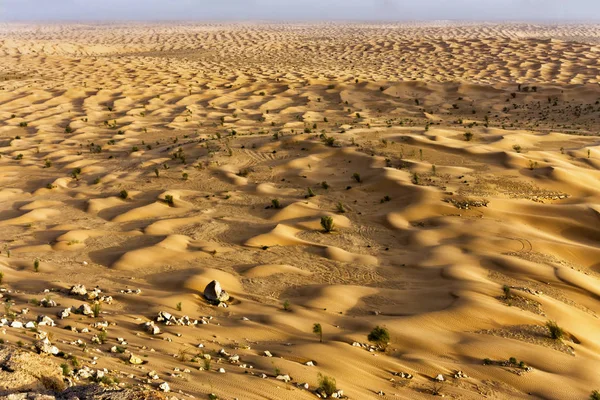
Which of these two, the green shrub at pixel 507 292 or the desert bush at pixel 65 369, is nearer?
the desert bush at pixel 65 369

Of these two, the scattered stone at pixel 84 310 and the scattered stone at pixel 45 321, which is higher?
the scattered stone at pixel 45 321

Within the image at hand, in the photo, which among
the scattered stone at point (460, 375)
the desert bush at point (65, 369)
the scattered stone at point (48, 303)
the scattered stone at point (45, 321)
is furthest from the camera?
the scattered stone at point (48, 303)

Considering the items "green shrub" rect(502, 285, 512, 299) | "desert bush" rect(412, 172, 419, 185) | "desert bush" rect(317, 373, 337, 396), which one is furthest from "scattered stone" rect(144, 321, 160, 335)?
"desert bush" rect(412, 172, 419, 185)

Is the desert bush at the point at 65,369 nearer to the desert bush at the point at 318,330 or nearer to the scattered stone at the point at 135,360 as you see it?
the scattered stone at the point at 135,360

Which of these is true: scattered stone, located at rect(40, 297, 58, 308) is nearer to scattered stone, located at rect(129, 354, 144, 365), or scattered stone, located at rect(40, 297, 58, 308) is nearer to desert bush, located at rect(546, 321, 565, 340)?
scattered stone, located at rect(129, 354, 144, 365)

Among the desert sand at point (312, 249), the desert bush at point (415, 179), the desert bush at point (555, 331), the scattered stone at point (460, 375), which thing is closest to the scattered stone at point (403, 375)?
the desert sand at point (312, 249)

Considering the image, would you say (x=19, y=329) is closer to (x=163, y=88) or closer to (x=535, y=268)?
(x=535, y=268)

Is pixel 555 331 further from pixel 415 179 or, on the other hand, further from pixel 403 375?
pixel 415 179
